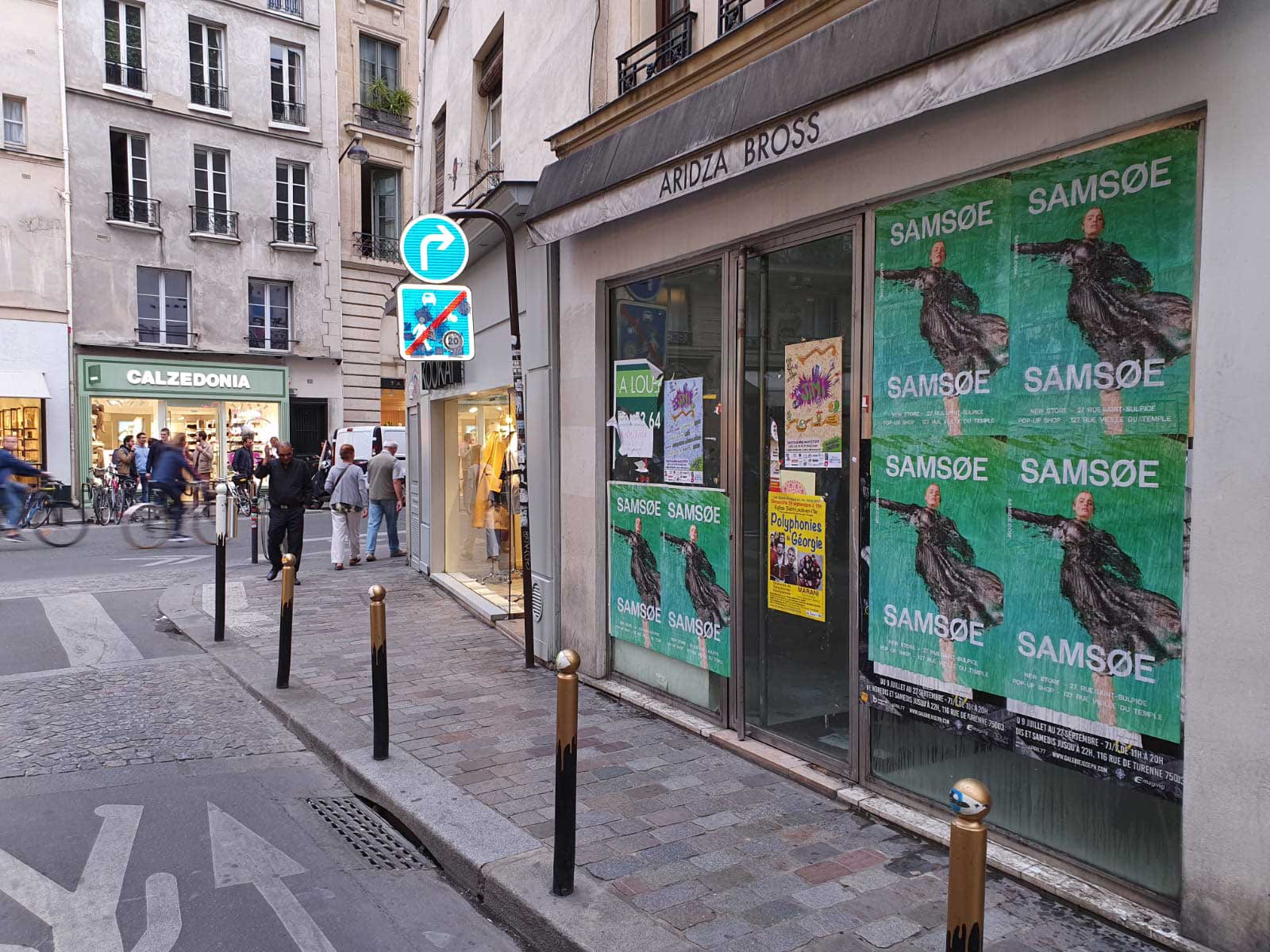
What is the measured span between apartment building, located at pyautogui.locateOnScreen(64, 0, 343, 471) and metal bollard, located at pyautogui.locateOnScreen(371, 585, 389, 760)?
23089mm

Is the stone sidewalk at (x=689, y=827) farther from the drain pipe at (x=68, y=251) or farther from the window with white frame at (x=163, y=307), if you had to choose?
the window with white frame at (x=163, y=307)

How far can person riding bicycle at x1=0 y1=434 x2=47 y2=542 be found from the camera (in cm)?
1319

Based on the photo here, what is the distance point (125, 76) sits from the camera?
25.2m

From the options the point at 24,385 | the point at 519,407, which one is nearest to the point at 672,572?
the point at 519,407

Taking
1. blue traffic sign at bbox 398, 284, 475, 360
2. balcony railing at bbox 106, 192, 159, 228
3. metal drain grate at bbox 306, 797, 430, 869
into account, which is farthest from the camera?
balcony railing at bbox 106, 192, 159, 228

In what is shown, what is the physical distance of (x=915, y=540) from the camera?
14.4 ft

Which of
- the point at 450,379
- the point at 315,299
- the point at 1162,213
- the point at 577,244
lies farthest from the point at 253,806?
the point at 315,299

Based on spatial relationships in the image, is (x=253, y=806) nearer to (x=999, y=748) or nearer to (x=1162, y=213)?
(x=999, y=748)

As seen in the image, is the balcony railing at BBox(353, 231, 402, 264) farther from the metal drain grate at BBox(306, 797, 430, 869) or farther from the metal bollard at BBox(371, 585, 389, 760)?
the metal drain grate at BBox(306, 797, 430, 869)

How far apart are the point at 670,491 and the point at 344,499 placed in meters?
8.58

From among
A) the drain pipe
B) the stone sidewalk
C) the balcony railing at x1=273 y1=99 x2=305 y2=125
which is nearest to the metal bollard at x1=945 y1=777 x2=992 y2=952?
the stone sidewalk

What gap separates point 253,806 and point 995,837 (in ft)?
11.8

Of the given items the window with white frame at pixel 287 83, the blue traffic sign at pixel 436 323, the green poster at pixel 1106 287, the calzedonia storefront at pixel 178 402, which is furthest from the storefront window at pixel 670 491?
the window with white frame at pixel 287 83

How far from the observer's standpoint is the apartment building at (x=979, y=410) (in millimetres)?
3168
